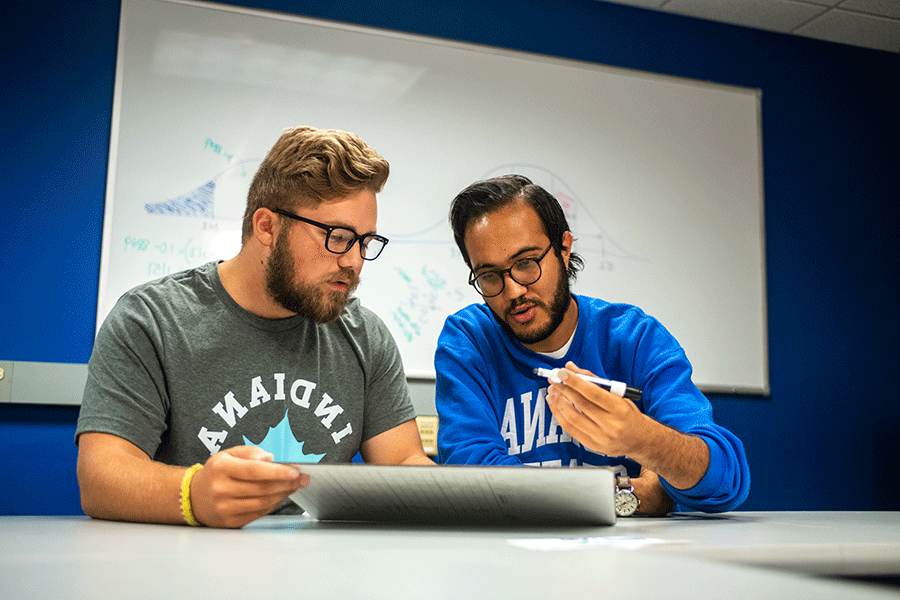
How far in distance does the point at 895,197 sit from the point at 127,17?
324 cm

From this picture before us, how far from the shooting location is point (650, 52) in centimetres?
296

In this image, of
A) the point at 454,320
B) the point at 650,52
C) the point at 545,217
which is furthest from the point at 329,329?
the point at 650,52

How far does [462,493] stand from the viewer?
706 millimetres

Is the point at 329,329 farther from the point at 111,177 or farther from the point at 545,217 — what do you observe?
the point at 111,177

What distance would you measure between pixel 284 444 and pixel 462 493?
0.61 m

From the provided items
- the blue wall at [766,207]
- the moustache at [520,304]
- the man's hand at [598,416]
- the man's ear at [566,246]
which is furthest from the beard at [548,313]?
the blue wall at [766,207]

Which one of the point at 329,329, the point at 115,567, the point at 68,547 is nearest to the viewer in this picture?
the point at 115,567

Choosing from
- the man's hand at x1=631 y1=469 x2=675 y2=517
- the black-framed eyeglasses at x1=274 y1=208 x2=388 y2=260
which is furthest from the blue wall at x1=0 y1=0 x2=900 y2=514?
the man's hand at x1=631 y1=469 x2=675 y2=517

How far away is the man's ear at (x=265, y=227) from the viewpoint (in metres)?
1.31

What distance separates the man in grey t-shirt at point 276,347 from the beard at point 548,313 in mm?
237

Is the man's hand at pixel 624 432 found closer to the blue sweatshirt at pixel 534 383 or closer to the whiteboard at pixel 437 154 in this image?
the blue sweatshirt at pixel 534 383

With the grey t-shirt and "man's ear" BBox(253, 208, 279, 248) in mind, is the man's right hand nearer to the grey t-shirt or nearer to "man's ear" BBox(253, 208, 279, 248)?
the grey t-shirt

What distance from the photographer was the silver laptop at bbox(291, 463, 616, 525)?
67cm

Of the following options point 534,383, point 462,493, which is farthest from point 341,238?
point 462,493
